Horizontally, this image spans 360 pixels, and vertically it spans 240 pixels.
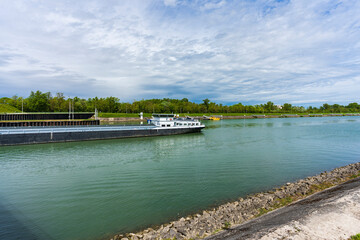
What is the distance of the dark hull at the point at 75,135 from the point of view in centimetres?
3231

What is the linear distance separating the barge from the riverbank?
3345 centimetres

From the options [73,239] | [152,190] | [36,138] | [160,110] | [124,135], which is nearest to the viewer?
[73,239]

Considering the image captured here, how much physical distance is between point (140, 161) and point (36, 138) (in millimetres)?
23984

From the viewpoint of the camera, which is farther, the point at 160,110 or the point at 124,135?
the point at 160,110

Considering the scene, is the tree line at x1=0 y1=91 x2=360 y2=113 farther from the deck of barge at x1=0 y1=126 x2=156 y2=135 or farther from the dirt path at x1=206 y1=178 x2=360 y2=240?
the dirt path at x1=206 y1=178 x2=360 y2=240

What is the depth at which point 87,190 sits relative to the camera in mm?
13883

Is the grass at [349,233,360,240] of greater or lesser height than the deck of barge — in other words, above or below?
below

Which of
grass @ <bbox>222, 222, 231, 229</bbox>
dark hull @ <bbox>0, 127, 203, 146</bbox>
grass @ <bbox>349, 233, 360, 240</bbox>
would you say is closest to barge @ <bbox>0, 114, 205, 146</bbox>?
dark hull @ <bbox>0, 127, 203, 146</bbox>

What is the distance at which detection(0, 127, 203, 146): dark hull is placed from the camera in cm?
3231

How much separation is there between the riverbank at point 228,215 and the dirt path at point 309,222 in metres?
0.53

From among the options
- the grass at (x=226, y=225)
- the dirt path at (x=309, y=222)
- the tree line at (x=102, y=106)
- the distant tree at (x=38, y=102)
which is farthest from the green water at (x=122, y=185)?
the distant tree at (x=38, y=102)

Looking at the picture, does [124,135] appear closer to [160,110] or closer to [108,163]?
[108,163]

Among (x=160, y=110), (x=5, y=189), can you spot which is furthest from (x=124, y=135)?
(x=160, y=110)

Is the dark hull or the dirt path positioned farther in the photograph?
the dark hull
